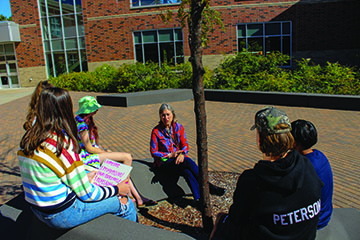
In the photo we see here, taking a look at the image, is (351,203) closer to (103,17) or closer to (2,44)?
(103,17)

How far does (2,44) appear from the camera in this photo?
26516 millimetres

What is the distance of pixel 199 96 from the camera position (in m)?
2.94

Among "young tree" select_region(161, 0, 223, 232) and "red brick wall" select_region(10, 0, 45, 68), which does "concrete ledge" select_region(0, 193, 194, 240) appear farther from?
"red brick wall" select_region(10, 0, 45, 68)

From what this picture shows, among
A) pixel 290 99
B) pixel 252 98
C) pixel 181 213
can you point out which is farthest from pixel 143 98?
pixel 181 213

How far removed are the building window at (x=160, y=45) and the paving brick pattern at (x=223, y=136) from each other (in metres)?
10.5

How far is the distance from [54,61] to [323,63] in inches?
817

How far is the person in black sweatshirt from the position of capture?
5.86 ft

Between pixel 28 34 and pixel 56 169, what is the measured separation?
2737 centimetres

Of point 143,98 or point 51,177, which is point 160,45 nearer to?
point 143,98

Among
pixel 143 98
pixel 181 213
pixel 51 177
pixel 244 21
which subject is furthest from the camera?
pixel 244 21

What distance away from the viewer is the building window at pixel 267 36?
21000mm

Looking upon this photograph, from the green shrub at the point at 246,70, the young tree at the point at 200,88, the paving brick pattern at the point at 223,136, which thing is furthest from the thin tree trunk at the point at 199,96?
the green shrub at the point at 246,70

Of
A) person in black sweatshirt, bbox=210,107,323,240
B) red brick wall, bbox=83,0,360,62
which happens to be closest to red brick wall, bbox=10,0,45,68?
red brick wall, bbox=83,0,360,62

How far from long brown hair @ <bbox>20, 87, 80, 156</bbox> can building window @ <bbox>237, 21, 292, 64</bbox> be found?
65.1 ft
